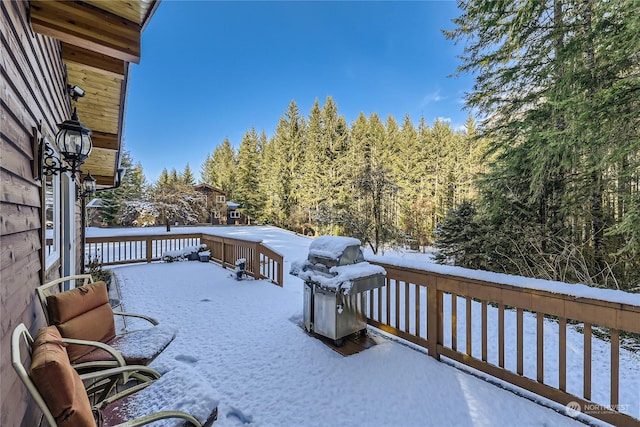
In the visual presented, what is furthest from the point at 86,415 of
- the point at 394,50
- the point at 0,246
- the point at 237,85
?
the point at 237,85

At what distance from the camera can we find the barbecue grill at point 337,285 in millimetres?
3070

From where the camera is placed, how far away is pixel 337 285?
300 centimetres

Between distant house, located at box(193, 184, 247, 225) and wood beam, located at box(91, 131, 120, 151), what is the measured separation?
21.5 meters

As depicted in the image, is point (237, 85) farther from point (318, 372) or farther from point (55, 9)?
point (318, 372)

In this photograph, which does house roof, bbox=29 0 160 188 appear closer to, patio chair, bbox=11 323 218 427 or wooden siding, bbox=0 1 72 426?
wooden siding, bbox=0 1 72 426

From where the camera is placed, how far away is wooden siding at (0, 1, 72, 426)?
4.39 feet

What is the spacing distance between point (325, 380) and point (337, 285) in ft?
2.91

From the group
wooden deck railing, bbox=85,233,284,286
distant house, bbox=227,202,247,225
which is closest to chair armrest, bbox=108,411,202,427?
wooden deck railing, bbox=85,233,284,286

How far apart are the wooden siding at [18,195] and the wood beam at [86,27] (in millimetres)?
133

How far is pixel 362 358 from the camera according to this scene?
299cm

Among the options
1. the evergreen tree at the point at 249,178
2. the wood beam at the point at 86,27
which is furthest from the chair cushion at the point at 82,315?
the evergreen tree at the point at 249,178

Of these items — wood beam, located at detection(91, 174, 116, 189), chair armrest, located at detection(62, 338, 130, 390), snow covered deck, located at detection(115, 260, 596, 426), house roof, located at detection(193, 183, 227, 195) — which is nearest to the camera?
chair armrest, located at detection(62, 338, 130, 390)

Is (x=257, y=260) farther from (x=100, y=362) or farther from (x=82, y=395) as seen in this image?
(x=82, y=395)

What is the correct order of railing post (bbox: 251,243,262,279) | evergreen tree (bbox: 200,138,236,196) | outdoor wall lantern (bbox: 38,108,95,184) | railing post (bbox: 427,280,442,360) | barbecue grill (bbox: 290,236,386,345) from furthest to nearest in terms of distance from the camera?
evergreen tree (bbox: 200,138,236,196)
railing post (bbox: 251,243,262,279)
barbecue grill (bbox: 290,236,386,345)
railing post (bbox: 427,280,442,360)
outdoor wall lantern (bbox: 38,108,95,184)
